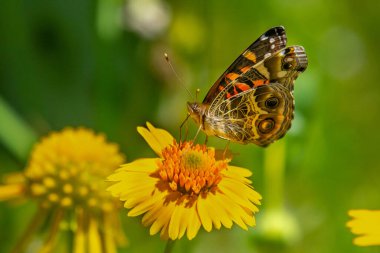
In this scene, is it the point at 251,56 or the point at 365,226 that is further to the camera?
the point at 251,56

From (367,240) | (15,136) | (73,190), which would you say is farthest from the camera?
(15,136)

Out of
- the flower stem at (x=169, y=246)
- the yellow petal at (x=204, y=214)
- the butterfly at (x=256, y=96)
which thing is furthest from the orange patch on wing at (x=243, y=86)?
the flower stem at (x=169, y=246)

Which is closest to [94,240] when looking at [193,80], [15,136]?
[15,136]

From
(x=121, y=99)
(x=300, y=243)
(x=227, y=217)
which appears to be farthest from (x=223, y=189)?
(x=121, y=99)

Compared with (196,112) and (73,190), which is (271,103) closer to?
(196,112)

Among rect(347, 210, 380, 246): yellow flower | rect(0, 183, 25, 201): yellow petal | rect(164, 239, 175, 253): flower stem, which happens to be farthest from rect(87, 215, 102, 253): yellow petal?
rect(347, 210, 380, 246): yellow flower

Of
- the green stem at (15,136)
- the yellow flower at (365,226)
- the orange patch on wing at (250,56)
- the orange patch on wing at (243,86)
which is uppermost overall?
the green stem at (15,136)

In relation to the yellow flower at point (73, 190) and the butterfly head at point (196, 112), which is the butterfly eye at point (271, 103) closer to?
the butterfly head at point (196, 112)

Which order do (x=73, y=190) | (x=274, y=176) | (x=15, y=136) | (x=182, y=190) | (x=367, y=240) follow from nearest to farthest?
(x=367, y=240) < (x=182, y=190) < (x=73, y=190) < (x=274, y=176) < (x=15, y=136)

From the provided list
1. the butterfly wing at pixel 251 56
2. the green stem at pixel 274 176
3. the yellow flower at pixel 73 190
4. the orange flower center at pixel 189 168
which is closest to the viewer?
the orange flower center at pixel 189 168
